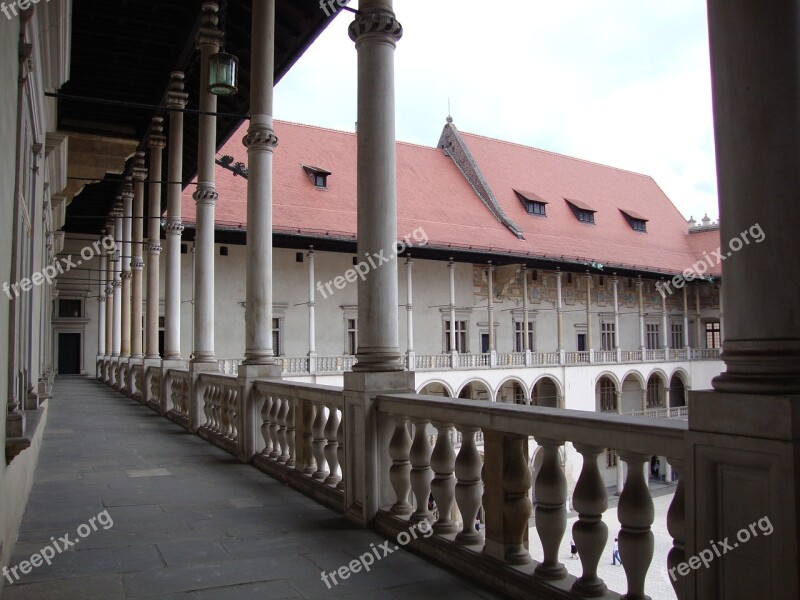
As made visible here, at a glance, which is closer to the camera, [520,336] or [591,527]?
[591,527]

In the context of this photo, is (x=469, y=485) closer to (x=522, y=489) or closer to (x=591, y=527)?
(x=522, y=489)

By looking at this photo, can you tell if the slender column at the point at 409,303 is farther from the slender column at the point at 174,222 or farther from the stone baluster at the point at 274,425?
the stone baluster at the point at 274,425

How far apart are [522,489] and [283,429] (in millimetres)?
3509

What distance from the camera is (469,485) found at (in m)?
3.45

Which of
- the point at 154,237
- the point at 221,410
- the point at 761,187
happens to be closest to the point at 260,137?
the point at 221,410

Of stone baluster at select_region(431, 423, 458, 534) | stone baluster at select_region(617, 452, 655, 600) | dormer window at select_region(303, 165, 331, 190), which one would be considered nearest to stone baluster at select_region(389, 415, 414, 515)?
stone baluster at select_region(431, 423, 458, 534)

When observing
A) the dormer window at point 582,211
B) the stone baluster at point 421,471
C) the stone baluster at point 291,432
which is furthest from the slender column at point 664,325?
the stone baluster at point 421,471

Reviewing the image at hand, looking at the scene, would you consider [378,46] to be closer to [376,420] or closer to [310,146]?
[376,420]

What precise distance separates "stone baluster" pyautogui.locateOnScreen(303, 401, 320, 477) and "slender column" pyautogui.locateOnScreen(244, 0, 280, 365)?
1749 millimetres

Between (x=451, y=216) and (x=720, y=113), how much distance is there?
2920cm

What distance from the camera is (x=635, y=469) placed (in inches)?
97.7

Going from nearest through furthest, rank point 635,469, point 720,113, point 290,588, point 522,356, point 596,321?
point 720,113, point 635,469, point 290,588, point 522,356, point 596,321

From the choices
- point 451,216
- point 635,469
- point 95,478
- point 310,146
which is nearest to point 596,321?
point 451,216

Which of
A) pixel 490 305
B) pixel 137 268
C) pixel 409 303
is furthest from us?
pixel 490 305
